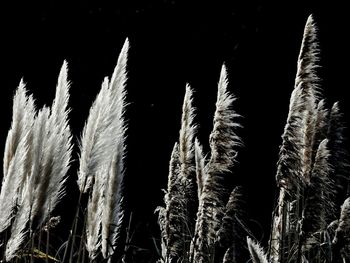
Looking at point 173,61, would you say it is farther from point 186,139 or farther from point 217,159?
point 217,159

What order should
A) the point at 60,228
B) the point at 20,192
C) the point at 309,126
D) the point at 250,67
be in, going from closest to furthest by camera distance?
the point at 20,192 < the point at 309,126 < the point at 60,228 < the point at 250,67

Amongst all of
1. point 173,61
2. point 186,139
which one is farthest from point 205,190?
point 173,61

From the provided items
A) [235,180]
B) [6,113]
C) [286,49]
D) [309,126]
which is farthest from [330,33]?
[309,126]

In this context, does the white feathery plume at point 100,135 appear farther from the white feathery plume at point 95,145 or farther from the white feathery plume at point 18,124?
the white feathery plume at point 18,124

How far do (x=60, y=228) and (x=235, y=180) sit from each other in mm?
1229

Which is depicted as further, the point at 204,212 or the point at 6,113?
the point at 6,113

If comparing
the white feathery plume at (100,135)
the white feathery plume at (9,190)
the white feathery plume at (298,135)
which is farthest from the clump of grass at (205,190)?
the white feathery plume at (9,190)

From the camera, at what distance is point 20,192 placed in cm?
271

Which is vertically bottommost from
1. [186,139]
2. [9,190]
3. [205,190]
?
[9,190]

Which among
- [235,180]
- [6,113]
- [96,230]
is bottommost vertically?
[96,230]

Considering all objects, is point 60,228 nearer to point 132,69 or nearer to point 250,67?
point 132,69

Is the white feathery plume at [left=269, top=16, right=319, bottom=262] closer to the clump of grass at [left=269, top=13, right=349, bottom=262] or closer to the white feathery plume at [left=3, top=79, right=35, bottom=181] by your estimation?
the clump of grass at [left=269, top=13, right=349, bottom=262]

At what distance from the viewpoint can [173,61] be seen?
234 inches

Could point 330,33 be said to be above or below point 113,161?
above
